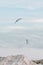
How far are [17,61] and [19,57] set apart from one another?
0.21 m

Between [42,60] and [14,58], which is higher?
[14,58]

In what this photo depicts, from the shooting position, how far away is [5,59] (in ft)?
30.8

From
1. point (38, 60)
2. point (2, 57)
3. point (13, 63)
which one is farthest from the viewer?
point (38, 60)

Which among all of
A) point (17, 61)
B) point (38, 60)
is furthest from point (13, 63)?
point (38, 60)

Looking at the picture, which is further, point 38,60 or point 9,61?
point 38,60

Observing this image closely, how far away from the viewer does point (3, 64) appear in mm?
9188

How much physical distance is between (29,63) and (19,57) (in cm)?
40

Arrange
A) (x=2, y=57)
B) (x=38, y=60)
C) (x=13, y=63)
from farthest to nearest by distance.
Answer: (x=38, y=60) → (x=2, y=57) → (x=13, y=63)

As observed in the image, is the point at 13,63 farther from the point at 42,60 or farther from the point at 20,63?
the point at 42,60

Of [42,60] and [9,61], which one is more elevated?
[9,61]

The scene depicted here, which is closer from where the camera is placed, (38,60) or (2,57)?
(2,57)

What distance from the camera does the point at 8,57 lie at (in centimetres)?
946

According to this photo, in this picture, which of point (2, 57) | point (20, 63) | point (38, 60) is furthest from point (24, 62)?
point (38, 60)

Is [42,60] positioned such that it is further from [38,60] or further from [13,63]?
[13,63]
